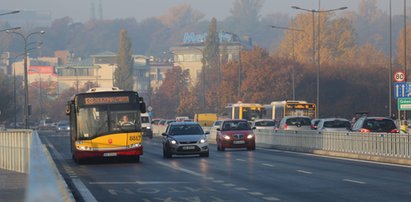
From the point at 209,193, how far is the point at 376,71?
340 ft

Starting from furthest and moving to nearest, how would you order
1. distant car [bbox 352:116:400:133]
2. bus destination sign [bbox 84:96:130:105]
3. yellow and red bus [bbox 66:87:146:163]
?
distant car [bbox 352:116:400:133] < bus destination sign [bbox 84:96:130:105] < yellow and red bus [bbox 66:87:146:163]

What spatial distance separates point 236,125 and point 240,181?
24394mm

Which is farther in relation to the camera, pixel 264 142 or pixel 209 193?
pixel 264 142

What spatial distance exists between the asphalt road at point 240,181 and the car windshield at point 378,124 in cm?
768

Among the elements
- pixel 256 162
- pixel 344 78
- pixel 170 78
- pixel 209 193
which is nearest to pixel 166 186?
pixel 209 193

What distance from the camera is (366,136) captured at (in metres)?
37.9

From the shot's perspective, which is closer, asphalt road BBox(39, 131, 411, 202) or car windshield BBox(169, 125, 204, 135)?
asphalt road BBox(39, 131, 411, 202)

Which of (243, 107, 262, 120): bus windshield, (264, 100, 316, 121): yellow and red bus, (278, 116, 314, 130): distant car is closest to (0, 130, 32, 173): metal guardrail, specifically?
(278, 116, 314, 130): distant car

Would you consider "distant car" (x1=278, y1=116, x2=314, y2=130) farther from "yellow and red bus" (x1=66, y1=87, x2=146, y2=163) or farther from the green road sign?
"yellow and red bus" (x1=66, y1=87, x2=146, y2=163)

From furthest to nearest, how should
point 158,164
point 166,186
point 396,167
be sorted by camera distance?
point 158,164 < point 396,167 < point 166,186

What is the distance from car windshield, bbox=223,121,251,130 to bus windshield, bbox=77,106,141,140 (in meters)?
12.7

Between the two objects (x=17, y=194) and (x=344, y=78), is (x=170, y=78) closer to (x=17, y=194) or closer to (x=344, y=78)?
(x=344, y=78)

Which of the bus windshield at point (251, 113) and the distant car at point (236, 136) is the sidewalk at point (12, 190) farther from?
the bus windshield at point (251, 113)

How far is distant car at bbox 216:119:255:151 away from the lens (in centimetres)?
4841
